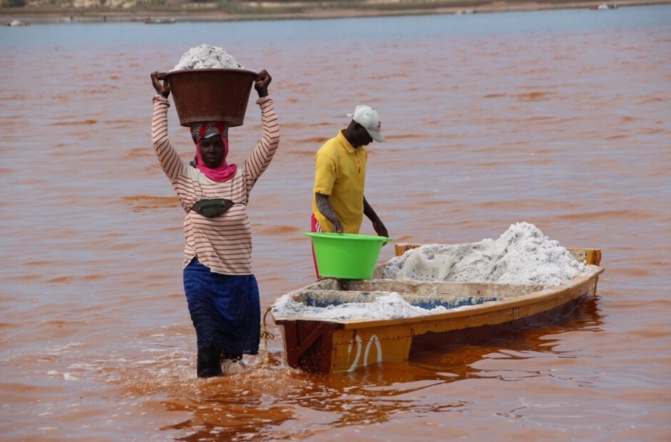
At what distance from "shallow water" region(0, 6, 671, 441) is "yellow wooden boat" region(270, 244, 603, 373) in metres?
0.10

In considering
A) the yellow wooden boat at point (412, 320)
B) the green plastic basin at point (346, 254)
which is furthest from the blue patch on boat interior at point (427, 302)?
the green plastic basin at point (346, 254)

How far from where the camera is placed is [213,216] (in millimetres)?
5500

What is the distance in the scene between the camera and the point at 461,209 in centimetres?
1109

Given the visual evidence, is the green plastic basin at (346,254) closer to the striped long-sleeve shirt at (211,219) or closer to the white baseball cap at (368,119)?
the white baseball cap at (368,119)

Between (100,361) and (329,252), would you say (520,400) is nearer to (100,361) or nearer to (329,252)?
(329,252)

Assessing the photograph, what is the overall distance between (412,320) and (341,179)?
1029mm

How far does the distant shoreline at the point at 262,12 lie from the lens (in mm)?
93875

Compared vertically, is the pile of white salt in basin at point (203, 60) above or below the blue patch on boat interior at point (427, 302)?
above

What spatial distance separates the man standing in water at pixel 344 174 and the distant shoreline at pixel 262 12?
287 ft

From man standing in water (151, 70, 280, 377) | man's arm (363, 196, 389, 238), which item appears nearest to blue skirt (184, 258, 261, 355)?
man standing in water (151, 70, 280, 377)

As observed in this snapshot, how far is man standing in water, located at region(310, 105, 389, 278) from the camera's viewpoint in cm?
662

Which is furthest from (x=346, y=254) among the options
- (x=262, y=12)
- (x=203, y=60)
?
(x=262, y=12)

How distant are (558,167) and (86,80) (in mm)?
22676

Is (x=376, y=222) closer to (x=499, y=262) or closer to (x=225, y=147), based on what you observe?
(x=499, y=262)
